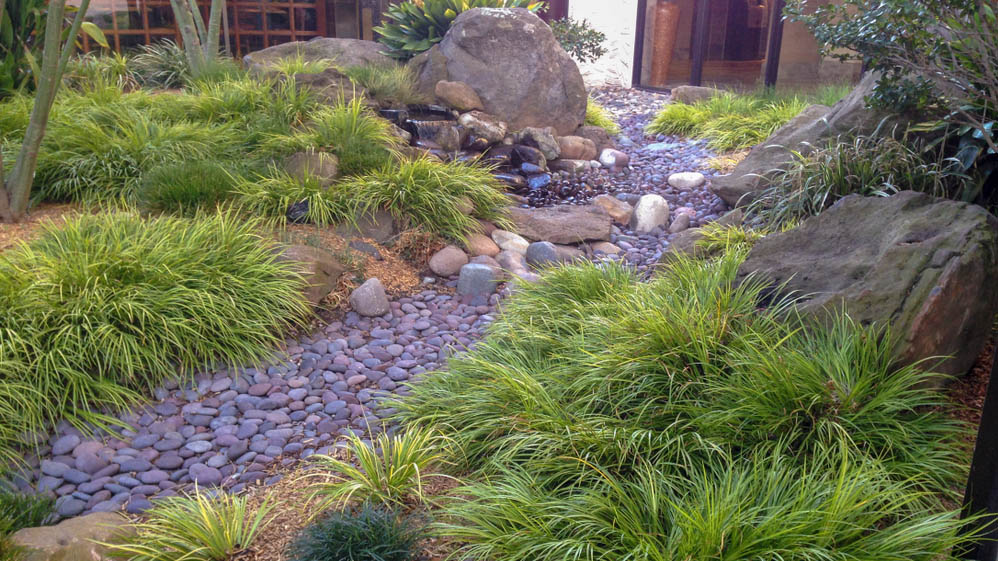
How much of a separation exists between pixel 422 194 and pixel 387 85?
310cm

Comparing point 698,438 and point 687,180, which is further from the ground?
point 687,180

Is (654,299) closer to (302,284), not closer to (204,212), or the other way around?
(302,284)

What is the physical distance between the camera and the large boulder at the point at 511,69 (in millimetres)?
8961

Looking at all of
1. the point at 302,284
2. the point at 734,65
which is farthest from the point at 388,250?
the point at 734,65

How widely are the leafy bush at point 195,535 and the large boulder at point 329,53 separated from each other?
8033mm

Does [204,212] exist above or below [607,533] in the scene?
above

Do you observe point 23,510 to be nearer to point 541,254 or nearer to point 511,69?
point 541,254

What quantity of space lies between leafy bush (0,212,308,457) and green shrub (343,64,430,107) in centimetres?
396

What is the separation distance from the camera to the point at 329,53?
1018 cm

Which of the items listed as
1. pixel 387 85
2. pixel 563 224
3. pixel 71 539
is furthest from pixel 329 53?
pixel 71 539

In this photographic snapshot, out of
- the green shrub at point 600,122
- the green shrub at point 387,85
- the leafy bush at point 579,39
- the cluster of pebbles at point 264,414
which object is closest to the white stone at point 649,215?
the cluster of pebbles at point 264,414

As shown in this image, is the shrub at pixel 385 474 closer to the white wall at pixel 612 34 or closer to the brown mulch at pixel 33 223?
the brown mulch at pixel 33 223

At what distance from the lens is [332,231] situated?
18.4 ft

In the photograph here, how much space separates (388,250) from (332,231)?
0.44 meters
